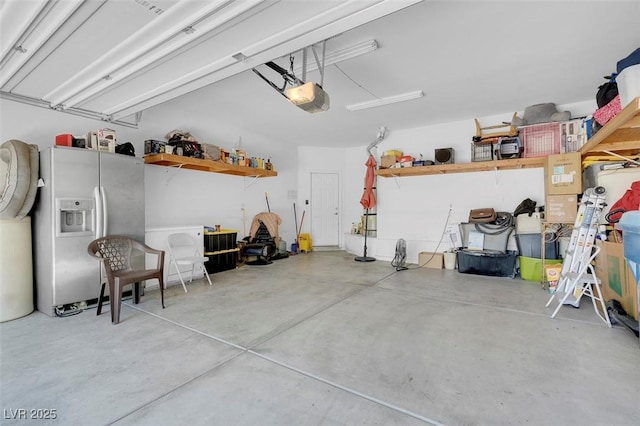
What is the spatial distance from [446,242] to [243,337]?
493 centimetres

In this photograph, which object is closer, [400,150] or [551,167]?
[551,167]

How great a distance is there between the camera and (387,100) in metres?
4.71

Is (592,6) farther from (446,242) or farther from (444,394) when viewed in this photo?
(446,242)

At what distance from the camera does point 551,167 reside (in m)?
4.46

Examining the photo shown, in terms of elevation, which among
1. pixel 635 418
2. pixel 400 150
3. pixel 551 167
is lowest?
pixel 635 418

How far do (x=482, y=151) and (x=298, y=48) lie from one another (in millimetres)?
4448

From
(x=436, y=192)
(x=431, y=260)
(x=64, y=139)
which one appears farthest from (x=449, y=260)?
(x=64, y=139)

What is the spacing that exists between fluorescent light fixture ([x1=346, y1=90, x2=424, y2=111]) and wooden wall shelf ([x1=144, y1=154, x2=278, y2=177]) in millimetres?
2410

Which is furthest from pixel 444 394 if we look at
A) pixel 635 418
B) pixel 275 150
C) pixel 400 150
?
pixel 275 150

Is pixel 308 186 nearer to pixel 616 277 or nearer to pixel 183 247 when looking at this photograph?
pixel 183 247

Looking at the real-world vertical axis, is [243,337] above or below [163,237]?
below

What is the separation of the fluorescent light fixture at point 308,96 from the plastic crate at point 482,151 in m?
3.73

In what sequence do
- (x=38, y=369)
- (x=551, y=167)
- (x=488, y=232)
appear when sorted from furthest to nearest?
1. (x=488, y=232)
2. (x=551, y=167)
3. (x=38, y=369)

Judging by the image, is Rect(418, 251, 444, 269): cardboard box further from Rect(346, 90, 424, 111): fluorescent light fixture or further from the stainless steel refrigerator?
the stainless steel refrigerator
